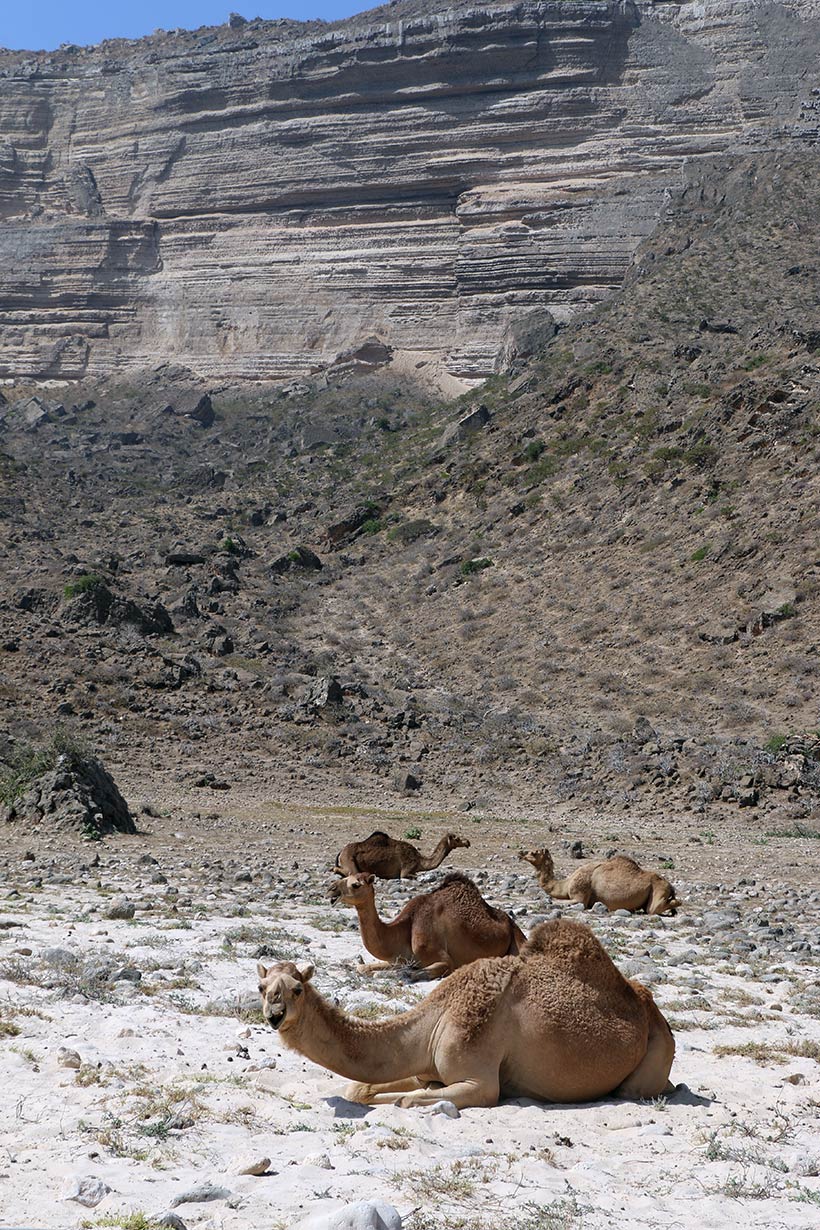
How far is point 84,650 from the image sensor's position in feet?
86.8

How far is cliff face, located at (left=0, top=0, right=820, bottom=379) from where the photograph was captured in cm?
7994

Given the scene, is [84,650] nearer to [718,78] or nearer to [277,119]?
[718,78]

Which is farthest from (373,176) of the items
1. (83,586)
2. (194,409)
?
(83,586)

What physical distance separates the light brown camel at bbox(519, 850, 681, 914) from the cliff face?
6555cm

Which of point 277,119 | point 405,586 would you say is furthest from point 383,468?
point 277,119

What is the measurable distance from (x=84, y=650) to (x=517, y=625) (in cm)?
1243

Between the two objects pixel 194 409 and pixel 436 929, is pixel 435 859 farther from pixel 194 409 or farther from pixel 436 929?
pixel 194 409

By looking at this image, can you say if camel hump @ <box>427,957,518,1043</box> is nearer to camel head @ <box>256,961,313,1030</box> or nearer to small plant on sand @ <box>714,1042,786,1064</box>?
camel head @ <box>256,961,313,1030</box>

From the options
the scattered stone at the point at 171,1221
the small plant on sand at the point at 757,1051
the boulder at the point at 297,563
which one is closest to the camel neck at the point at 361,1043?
the scattered stone at the point at 171,1221

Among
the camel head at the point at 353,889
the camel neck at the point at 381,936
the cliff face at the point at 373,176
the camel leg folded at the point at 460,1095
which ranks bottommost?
the camel leg folded at the point at 460,1095

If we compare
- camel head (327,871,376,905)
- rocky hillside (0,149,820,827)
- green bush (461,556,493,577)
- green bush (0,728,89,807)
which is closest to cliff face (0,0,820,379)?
rocky hillside (0,149,820,827)

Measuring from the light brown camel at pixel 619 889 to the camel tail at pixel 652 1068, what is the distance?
5.66m

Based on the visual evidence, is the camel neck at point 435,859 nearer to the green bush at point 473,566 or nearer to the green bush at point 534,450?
the green bush at point 473,566

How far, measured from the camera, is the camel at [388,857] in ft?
40.4
